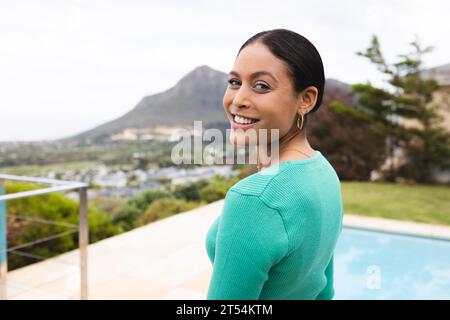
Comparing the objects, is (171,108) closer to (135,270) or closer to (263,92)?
(135,270)

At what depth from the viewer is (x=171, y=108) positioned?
7590 mm

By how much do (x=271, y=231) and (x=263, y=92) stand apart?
0.72 feet

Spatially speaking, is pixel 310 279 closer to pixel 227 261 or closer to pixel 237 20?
pixel 227 261

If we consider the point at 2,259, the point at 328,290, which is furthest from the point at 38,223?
the point at 328,290

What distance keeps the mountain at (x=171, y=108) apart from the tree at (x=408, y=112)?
429cm

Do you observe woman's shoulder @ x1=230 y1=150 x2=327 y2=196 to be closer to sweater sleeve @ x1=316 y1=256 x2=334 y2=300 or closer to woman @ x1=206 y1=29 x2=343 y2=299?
woman @ x1=206 y1=29 x2=343 y2=299

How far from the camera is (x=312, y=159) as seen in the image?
0.65 meters

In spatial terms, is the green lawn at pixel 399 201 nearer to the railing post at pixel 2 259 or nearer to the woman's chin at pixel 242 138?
the railing post at pixel 2 259

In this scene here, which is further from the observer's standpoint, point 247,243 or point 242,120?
point 242,120

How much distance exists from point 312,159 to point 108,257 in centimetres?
392

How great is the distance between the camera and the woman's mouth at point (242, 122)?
65 cm

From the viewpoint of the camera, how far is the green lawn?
7.13 meters

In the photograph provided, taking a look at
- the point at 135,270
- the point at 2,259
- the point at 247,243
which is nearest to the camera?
the point at 247,243

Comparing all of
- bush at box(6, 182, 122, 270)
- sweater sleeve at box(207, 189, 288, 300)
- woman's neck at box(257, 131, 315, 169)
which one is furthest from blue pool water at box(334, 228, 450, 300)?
sweater sleeve at box(207, 189, 288, 300)
